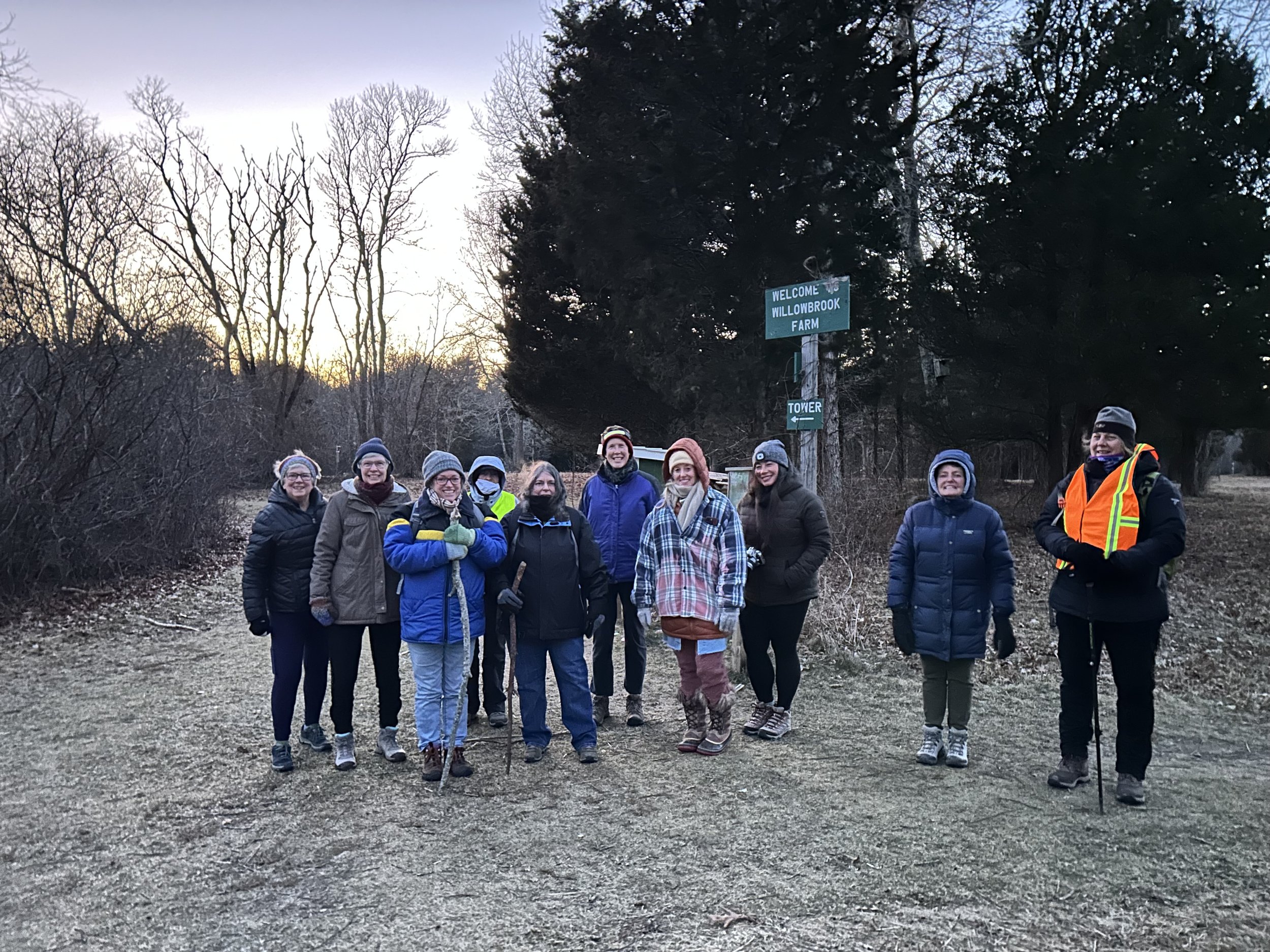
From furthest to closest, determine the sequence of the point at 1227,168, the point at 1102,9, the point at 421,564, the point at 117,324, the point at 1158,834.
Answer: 1. the point at 1102,9
2. the point at 1227,168
3. the point at 117,324
4. the point at 421,564
5. the point at 1158,834

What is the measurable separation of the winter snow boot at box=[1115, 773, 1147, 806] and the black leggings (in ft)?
6.09

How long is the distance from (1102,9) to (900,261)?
15.8 feet

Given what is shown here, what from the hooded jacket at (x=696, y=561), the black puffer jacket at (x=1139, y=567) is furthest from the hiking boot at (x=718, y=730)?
the black puffer jacket at (x=1139, y=567)

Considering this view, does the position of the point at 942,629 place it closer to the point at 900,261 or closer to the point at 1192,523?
the point at 900,261

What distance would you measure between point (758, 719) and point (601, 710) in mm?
1050

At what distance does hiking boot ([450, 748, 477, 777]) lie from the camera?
205 inches

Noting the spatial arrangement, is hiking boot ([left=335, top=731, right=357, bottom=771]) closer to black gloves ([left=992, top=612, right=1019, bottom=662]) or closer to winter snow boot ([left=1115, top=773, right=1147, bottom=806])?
black gloves ([left=992, top=612, right=1019, bottom=662])

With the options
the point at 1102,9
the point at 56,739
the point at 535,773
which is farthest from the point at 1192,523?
the point at 56,739

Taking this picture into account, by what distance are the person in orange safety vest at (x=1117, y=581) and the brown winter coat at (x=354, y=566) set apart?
3.46 meters

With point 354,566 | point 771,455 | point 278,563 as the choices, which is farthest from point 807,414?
point 278,563

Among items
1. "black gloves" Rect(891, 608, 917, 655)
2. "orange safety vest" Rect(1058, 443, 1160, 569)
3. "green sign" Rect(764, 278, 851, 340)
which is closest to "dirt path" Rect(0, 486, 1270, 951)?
"black gloves" Rect(891, 608, 917, 655)

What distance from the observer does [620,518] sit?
619 cm

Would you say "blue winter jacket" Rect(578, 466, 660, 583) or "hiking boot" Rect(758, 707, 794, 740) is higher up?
"blue winter jacket" Rect(578, 466, 660, 583)

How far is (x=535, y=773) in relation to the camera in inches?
208
